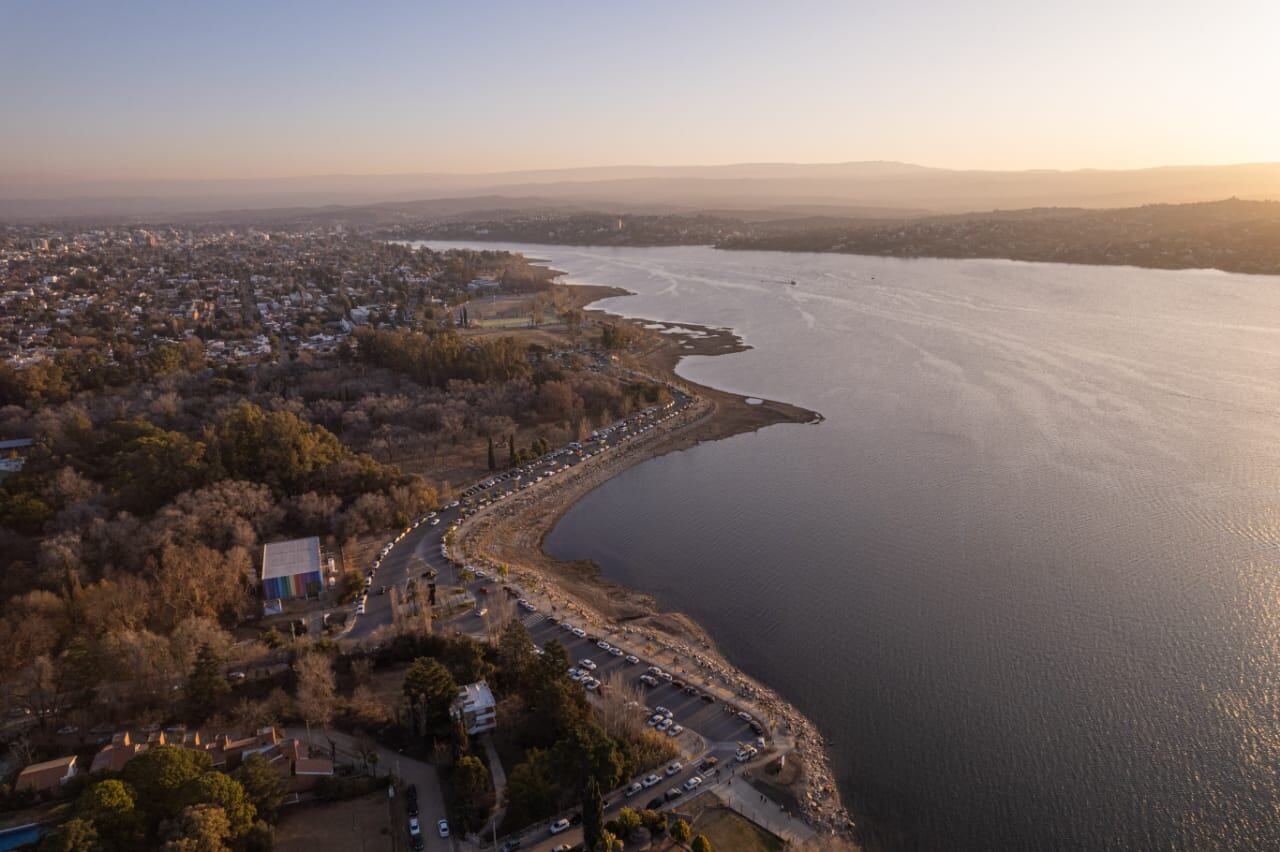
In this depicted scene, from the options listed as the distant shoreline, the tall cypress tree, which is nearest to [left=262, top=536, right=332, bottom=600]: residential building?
the tall cypress tree

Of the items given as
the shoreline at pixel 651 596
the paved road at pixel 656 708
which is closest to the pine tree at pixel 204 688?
the paved road at pixel 656 708

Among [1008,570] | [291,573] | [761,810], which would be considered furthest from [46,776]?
[1008,570]

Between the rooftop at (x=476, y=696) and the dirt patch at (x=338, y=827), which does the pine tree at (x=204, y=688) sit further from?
the rooftop at (x=476, y=696)

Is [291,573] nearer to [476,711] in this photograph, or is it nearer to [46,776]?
[46,776]

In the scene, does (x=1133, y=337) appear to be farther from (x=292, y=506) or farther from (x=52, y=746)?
(x=52, y=746)

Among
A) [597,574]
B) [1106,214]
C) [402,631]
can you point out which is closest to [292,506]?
[402,631]

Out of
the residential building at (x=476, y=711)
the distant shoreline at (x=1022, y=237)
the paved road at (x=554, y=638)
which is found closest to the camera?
the paved road at (x=554, y=638)
